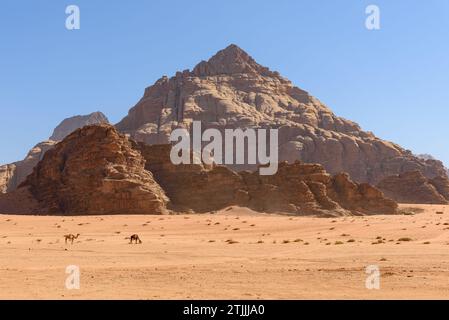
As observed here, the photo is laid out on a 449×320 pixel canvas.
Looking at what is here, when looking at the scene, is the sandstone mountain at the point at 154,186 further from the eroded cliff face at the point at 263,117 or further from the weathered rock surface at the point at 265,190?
the eroded cliff face at the point at 263,117

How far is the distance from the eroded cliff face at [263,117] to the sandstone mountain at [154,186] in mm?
38365

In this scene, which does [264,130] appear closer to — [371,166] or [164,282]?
[371,166]

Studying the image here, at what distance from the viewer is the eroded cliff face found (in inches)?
4528

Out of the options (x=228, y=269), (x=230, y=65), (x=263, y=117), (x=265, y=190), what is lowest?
(x=228, y=269)

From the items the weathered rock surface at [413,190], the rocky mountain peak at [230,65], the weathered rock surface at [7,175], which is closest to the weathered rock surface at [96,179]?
the weathered rock surface at [7,175]

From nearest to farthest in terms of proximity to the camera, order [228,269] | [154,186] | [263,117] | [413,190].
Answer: [228,269] < [154,186] < [413,190] < [263,117]

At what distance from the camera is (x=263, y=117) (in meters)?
128

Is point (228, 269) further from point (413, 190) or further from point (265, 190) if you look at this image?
point (413, 190)

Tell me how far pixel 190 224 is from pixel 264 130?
7169 centimetres

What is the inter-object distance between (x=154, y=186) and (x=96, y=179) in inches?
257

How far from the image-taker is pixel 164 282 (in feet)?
48.5

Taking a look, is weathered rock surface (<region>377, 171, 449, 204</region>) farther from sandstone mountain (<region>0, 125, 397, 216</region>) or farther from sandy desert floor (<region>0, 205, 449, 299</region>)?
sandy desert floor (<region>0, 205, 449, 299</region>)

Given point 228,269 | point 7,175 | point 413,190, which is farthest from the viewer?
point 7,175

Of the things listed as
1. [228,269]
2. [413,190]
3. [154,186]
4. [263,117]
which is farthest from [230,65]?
[228,269]
